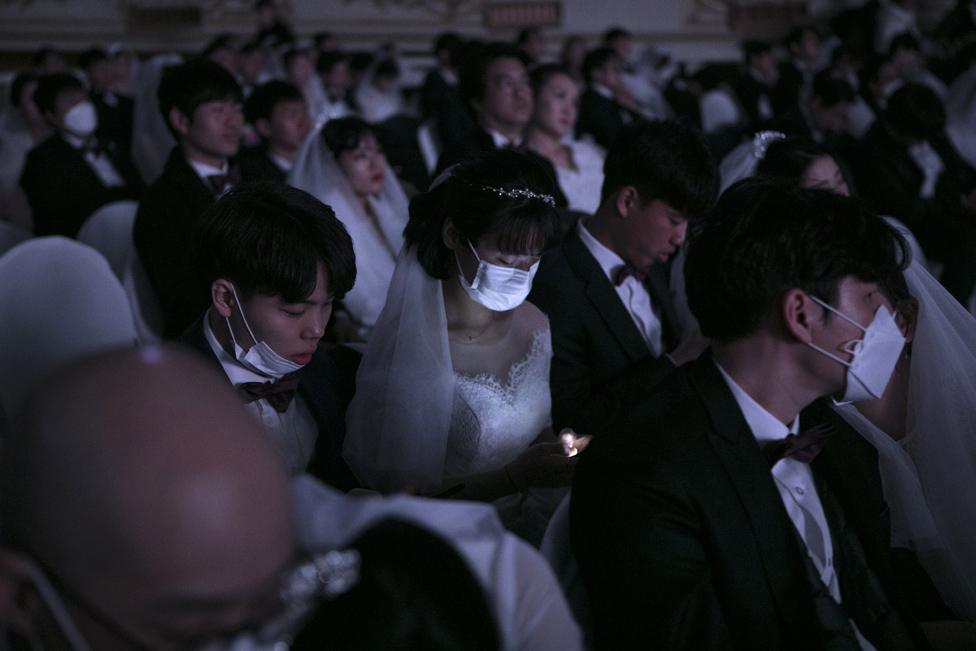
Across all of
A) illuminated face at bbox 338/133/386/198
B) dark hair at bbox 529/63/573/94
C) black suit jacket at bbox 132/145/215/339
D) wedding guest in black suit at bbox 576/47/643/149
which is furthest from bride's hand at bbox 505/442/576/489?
wedding guest in black suit at bbox 576/47/643/149

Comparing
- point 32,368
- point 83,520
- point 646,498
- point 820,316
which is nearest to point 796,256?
point 820,316

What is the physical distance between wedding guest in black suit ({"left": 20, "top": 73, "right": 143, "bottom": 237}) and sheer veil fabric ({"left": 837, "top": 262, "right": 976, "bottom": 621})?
4.18 metres

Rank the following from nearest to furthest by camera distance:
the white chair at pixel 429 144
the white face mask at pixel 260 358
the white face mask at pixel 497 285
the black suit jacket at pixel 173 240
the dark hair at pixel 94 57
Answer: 1. the white face mask at pixel 260 358
2. the white face mask at pixel 497 285
3. the black suit jacket at pixel 173 240
4. the white chair at pixel 429 144
5. the dark hair at pixel 94 57

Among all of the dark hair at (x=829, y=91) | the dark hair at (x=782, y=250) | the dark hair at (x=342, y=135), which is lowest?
the dark hair at (x=829, y=91)

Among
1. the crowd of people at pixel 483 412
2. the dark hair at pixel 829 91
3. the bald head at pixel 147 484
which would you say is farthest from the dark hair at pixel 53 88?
the bald head at pixel 147 484

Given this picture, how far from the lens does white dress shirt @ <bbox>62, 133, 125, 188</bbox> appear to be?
17.7 feet

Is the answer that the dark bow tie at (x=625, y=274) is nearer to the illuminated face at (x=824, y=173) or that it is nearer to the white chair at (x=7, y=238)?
the illuminated face at (x=824, y=173)

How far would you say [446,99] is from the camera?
22.0 feet

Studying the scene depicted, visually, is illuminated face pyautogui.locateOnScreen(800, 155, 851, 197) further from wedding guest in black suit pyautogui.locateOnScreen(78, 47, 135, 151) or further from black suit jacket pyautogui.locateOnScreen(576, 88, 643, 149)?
wedding guest in black suit pyautogui.locateOnScreen(78, 47, 135, 151)

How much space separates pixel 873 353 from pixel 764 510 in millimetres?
354

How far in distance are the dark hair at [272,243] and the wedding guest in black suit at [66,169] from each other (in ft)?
10.5

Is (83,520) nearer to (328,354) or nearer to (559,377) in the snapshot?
(328,354)

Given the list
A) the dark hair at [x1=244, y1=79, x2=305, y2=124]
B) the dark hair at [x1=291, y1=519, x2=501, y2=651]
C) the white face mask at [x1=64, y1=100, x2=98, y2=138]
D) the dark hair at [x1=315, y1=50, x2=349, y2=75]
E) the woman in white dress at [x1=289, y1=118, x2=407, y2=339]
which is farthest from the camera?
the dark hair at [x1=315, y1=50, x2=349, y2=75]

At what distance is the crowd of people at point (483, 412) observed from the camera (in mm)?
813
